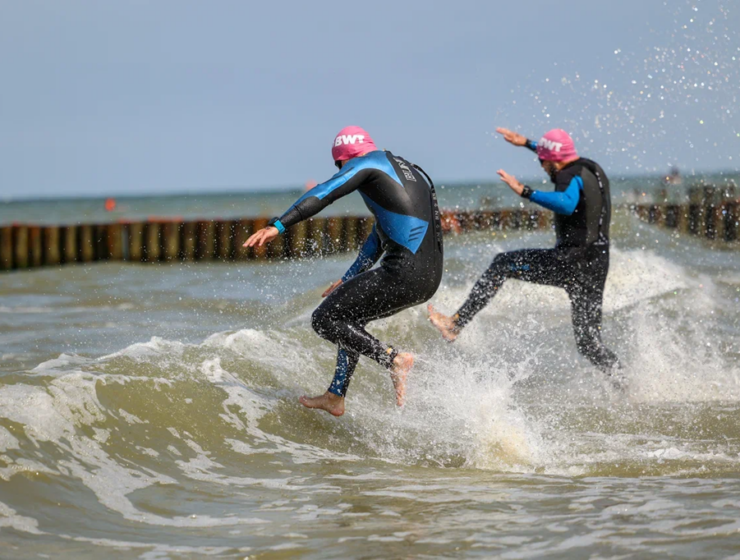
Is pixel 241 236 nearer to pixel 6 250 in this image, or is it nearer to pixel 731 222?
pixel 6 250

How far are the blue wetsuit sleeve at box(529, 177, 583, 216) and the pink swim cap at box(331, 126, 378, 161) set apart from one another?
1581 mm

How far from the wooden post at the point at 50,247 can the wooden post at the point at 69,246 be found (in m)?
0.13

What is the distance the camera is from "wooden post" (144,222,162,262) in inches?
803

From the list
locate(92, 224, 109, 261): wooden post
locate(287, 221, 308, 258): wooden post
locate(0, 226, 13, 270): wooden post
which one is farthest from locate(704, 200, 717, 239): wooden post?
locate(0, 226, 13, 270): wooden post

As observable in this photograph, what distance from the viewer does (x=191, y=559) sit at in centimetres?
383

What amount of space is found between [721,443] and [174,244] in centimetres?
1635

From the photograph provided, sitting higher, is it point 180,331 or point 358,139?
point 358,139

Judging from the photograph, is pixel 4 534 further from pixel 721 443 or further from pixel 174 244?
pixel 174 244

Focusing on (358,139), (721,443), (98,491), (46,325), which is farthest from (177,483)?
(46,325)

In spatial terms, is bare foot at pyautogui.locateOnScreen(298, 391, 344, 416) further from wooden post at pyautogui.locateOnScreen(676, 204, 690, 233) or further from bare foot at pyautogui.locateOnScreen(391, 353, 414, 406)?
wooden post at pyautogui.locateOnScreen(676, 204, 690, 233)

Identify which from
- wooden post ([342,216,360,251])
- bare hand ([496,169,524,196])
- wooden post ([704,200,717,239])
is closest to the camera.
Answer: bare hand ([496,169,524,196])

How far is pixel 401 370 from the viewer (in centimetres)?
575

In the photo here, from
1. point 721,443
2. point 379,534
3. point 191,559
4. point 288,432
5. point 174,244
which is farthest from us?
point 174,244

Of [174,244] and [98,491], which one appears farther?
[174,244]
